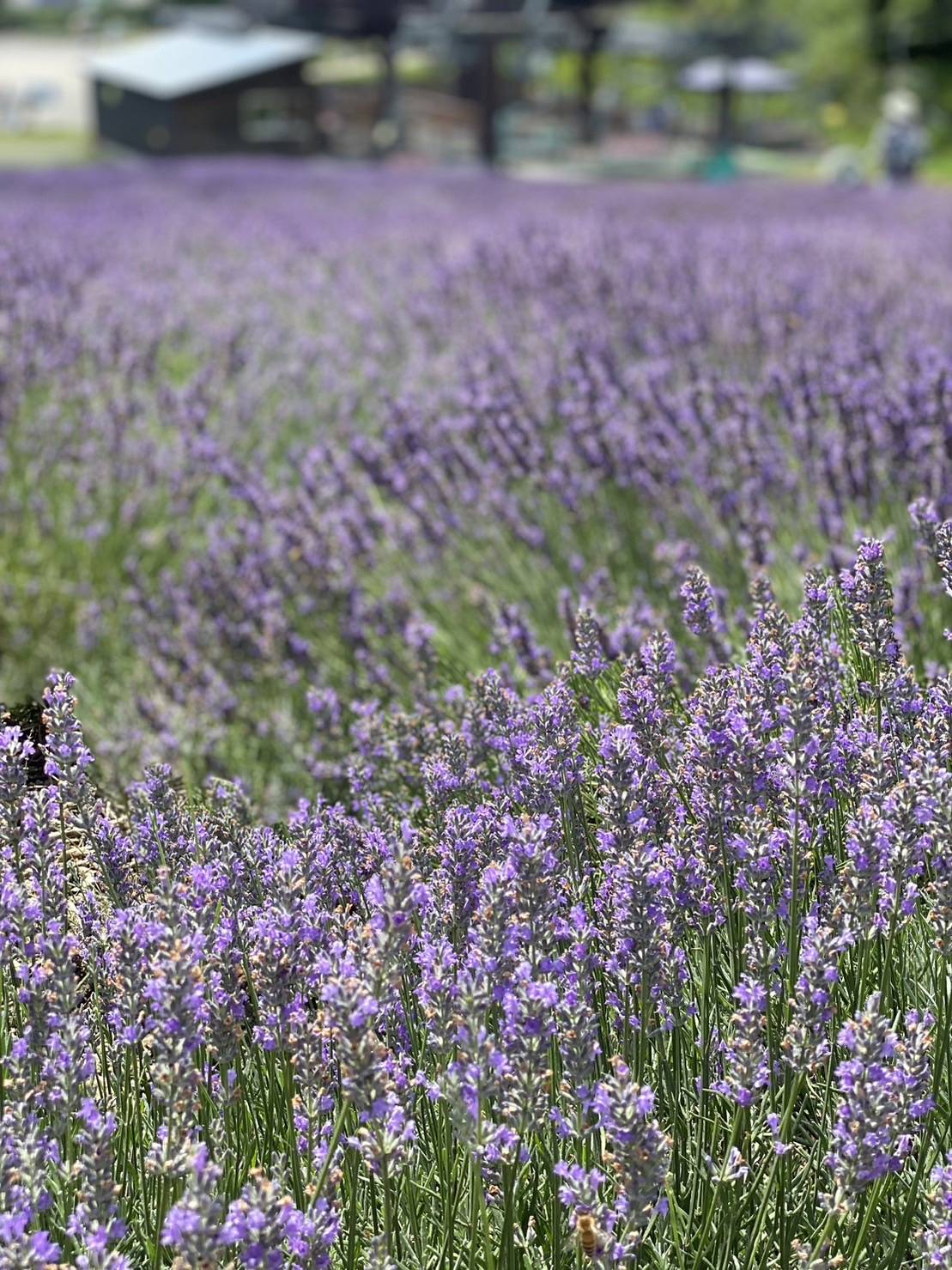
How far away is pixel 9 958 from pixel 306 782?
212 cm

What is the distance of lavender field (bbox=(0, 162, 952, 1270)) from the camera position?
4.76ft

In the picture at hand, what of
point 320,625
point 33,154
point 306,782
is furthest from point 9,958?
point 33,154

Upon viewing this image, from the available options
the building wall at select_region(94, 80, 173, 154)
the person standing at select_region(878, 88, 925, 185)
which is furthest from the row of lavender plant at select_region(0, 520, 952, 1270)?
the building wall at select_region(94, 80, 173, 154)

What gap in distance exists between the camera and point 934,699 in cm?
185

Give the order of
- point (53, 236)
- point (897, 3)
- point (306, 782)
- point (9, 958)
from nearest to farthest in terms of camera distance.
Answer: point (9, 958) < point (306, 782) < point (53, 236) < point (897, 3)

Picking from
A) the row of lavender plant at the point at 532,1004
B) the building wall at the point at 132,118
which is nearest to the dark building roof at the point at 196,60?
the building wall at the point at 132,118

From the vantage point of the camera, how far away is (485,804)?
1.98 meters

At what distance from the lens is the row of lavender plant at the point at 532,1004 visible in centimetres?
137

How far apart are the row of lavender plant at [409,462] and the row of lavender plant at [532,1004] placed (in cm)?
89

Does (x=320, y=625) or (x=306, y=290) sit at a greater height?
(x=306, y=290)

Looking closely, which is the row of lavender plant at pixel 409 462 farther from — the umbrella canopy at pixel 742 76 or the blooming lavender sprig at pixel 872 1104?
the umbrella canopy at pixel 742 76

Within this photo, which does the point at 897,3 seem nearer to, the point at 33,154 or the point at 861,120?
the point at 861,120

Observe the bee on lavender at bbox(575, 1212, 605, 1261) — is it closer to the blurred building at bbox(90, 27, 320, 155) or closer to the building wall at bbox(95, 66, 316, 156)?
the blurred building at bbox(90, 27, 320, 155)

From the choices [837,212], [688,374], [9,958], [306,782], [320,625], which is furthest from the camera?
[837,212]
